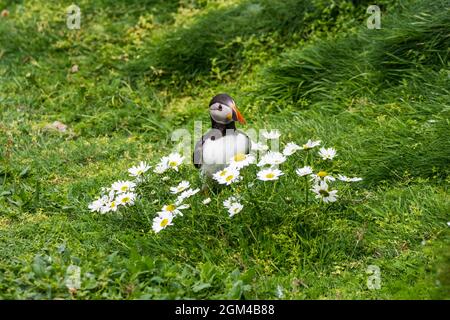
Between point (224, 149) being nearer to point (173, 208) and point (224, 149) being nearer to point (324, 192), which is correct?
point (173, 208)

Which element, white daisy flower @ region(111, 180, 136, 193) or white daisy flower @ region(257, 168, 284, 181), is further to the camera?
white daisy flower @ region(111, 180, 136, 193)

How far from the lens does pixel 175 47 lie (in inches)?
304

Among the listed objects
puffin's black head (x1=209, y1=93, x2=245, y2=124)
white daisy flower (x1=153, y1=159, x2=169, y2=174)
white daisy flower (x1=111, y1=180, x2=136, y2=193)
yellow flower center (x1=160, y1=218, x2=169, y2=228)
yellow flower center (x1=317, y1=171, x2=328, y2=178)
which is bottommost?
yellow flower center (x1=160, y1=218, x2=169, y2=228)

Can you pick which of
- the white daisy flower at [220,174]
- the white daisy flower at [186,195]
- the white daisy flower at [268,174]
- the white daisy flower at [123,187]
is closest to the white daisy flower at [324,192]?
the white daisy flower at [268,174]

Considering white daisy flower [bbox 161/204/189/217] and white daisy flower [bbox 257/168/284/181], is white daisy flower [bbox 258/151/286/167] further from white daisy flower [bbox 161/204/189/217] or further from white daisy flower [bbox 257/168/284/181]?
white daisy flower [bbox 161/204/189/217]

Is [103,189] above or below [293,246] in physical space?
above

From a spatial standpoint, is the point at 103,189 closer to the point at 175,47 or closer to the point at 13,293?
the point at 13,293

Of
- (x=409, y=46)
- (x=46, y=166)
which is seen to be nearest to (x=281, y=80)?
(x=409, y=46)

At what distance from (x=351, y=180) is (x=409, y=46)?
201 cm

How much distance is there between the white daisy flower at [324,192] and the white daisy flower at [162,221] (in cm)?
80

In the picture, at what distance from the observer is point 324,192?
4.68 metres

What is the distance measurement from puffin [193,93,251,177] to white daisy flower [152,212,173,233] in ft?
1.65

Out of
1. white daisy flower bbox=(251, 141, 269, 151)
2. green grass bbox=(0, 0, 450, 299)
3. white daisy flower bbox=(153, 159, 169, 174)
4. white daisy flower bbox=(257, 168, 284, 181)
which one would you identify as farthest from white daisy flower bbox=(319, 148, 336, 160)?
white daisy flower bbox=(153, 159, 169, 174)

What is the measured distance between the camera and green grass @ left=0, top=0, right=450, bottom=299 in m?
4.26
